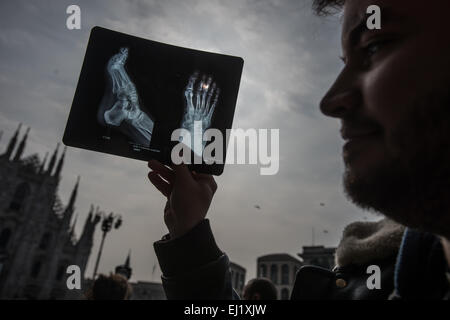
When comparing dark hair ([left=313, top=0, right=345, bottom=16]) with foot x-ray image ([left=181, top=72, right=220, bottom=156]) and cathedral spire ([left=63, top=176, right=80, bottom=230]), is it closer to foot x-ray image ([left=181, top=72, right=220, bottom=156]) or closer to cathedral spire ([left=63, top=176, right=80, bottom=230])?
foot x-ray image ([left=181, top=72, right=220, bottom=156])

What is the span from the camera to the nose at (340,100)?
1.23m

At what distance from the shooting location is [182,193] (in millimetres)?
1744

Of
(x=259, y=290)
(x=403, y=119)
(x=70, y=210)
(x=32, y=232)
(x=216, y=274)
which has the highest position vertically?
(x=70, y=210)

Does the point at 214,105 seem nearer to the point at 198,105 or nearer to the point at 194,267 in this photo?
the point at 198,105

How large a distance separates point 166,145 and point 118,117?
37cm

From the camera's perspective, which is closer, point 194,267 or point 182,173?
point 194,267

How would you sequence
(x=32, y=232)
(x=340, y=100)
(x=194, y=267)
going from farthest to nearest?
(x=32, y=232), (x=194, y=267), (x=340, y=100)

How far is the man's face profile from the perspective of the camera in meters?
1.02

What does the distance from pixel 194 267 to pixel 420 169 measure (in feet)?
3.36

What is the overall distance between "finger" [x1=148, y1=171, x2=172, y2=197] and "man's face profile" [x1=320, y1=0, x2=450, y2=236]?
3.66 feet

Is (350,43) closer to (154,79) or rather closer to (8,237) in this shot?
(154,79)

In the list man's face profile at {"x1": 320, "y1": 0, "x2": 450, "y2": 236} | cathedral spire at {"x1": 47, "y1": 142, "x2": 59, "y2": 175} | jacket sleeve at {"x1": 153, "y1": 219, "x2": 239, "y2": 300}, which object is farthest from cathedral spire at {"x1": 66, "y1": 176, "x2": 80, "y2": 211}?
man's face profile at {"x1": 320, "y1": 0, "x2": 450, "y2": 236}

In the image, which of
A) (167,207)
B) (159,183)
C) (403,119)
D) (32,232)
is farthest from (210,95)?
(32,232)
